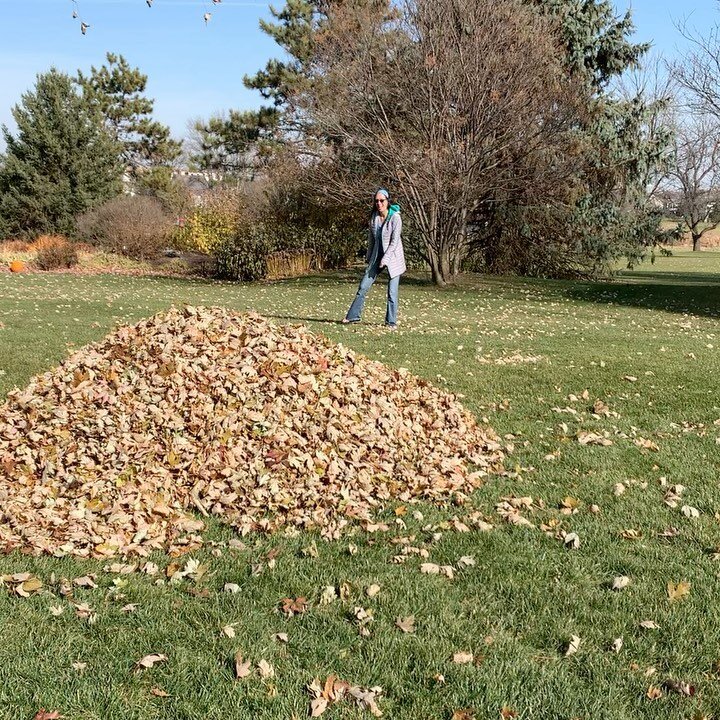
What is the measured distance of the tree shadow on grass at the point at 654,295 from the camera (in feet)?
49.5

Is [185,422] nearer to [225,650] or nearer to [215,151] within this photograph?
[225,650]

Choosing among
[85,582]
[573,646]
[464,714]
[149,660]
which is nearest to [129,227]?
[85,582]

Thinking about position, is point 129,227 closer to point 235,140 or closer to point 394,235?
point 235,140

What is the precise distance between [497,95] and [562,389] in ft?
38.4

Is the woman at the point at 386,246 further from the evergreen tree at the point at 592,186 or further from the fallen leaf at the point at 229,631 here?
the evergreen tree at the point at 592,186

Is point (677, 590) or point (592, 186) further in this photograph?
point (592, 186)

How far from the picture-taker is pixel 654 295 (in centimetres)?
1752

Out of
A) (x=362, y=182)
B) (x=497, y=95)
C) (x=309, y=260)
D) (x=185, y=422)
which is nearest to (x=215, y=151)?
(x=309, y=260)

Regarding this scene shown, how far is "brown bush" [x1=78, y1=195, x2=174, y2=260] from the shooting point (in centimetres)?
2589

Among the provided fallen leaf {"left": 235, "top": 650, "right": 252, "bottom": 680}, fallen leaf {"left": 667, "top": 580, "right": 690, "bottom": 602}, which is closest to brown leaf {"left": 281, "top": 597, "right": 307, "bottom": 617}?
fallen leaf {"left": 235, "top": 650, "right": 252, "bottom": 680}

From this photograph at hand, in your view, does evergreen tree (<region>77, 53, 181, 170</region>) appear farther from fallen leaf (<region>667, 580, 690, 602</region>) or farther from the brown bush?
fallen leaf (<region>667, 580, 690, 602</region>)

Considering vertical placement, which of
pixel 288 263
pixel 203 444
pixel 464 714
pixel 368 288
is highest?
pixel 288 263

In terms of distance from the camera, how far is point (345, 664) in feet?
8.76

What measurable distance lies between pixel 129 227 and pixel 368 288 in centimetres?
1800
